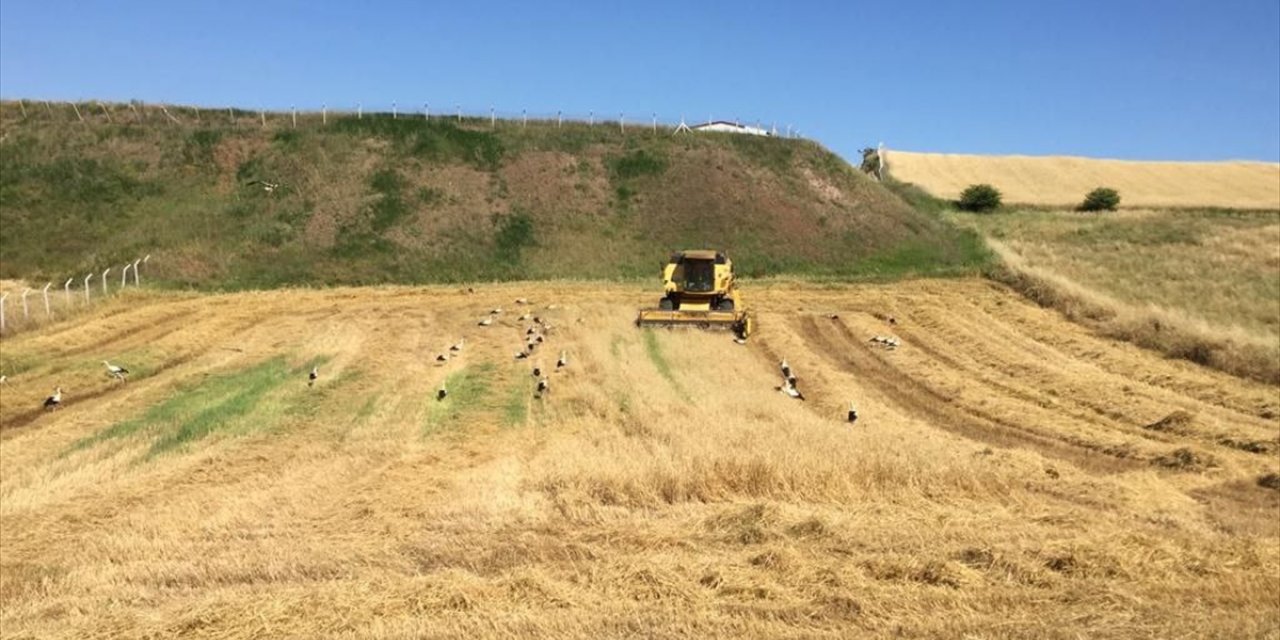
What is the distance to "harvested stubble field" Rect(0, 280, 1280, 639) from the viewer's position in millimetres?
6930

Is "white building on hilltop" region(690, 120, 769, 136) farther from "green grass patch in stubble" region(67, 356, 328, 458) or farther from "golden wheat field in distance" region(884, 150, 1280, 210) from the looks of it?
"green grass patch in stubble" region(67, 356, 328, 458)

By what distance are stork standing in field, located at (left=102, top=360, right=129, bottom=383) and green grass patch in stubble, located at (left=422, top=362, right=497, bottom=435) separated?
652cm

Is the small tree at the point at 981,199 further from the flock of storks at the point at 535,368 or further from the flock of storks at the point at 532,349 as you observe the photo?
the flock of storks at the point at 532,349

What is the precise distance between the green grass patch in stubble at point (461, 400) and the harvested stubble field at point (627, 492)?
A: 0.11m

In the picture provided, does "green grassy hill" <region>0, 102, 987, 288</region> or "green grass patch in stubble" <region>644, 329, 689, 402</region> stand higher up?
"green grassy hill" <region>0, 102, 987, 288</region>

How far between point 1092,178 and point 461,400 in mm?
63580

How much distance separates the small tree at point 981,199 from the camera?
2298 inches

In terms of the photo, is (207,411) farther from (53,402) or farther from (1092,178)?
(1092,178)

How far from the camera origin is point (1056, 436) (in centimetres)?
1574

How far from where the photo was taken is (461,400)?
16844mm

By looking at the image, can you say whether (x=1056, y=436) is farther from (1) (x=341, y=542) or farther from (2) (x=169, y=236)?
(2) (x=169, y=236)

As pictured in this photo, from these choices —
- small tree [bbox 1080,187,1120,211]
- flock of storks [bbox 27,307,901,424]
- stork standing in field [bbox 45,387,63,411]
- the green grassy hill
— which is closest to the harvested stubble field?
flock of storks [bbox 27,307,901,424]

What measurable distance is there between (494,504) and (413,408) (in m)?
6.21

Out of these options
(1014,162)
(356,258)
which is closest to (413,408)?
(356,258)
